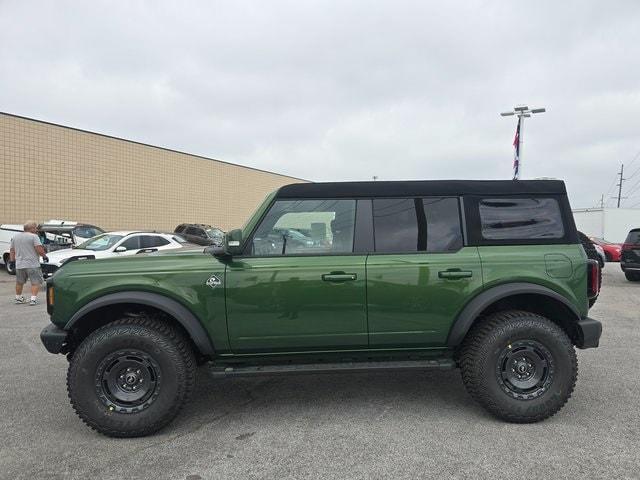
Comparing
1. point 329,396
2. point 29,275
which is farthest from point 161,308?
point 29,275

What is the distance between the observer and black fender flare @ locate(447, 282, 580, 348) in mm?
3498

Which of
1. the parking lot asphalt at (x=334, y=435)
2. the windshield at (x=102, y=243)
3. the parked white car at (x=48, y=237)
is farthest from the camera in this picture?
the parked white car at (x=48, y=237)

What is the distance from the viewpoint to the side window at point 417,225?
145 inches

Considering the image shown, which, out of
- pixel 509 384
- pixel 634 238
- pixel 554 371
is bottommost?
pixel 509 384

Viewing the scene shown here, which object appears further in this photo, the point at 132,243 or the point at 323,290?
the point at 132,243

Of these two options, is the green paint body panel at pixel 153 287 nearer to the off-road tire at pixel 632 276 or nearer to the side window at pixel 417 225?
the side window at pixel 417 225

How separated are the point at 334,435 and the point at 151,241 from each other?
393 inches

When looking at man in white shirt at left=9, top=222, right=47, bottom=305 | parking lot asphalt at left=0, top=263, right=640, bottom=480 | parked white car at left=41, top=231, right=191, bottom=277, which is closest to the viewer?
parking lot asphalt at left=0, top=263, right=640, bottom=480

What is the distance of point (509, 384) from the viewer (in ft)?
11.7

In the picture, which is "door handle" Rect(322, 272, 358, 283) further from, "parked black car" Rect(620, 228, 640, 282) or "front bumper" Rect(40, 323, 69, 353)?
"parked black car" Rect(620, 228, 640, 282)

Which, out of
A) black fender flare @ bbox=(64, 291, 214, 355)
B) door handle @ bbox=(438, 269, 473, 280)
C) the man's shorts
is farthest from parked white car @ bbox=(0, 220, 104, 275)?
door handle @ bbox=(438, 269, 473, 280)

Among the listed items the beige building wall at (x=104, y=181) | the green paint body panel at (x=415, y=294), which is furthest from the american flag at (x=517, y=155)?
the beige building wall at (x=104, y=181)

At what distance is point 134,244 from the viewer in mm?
11773

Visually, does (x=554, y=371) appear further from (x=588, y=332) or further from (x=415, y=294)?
(x=415, y=294)
